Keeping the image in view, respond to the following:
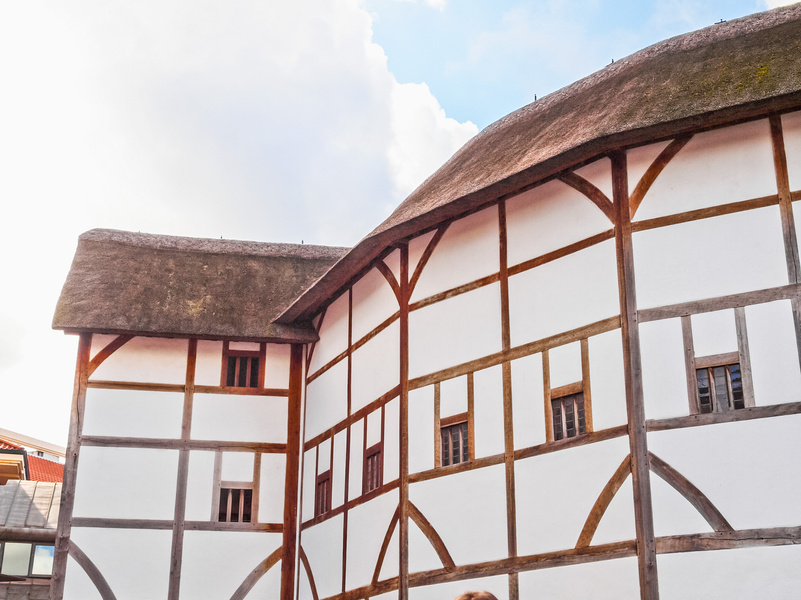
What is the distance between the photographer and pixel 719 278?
1035cm

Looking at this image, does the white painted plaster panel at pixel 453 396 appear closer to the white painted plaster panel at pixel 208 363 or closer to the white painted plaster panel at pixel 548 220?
the white painted plaster panel at pixel 548 220

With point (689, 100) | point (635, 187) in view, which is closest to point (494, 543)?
point (635, 187)

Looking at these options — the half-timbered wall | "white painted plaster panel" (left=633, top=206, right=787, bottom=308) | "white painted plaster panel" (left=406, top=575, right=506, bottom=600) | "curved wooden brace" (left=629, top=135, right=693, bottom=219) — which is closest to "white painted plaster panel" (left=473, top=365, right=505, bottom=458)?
the half-timbered wall

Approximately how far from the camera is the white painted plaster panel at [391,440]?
1366 centimetres

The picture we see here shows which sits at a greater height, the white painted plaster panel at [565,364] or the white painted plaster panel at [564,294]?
the white painted plaster panel at [564,294]

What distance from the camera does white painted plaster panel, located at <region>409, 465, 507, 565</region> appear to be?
38.3ft

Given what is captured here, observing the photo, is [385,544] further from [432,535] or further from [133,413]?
[133,413]

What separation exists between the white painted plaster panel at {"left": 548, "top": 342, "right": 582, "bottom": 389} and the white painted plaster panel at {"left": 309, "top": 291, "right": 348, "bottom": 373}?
530 cm

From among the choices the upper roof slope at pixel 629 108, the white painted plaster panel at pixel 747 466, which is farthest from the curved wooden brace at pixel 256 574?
the white painted plaster panel at pixel 747 466

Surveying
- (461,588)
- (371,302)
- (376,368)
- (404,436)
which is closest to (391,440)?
(404,436)

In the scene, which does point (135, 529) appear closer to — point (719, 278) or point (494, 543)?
point (494, 543)

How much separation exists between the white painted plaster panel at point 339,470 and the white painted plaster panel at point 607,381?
218 inches

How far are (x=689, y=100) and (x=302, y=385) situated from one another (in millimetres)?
9551

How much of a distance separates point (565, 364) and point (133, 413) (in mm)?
8846
